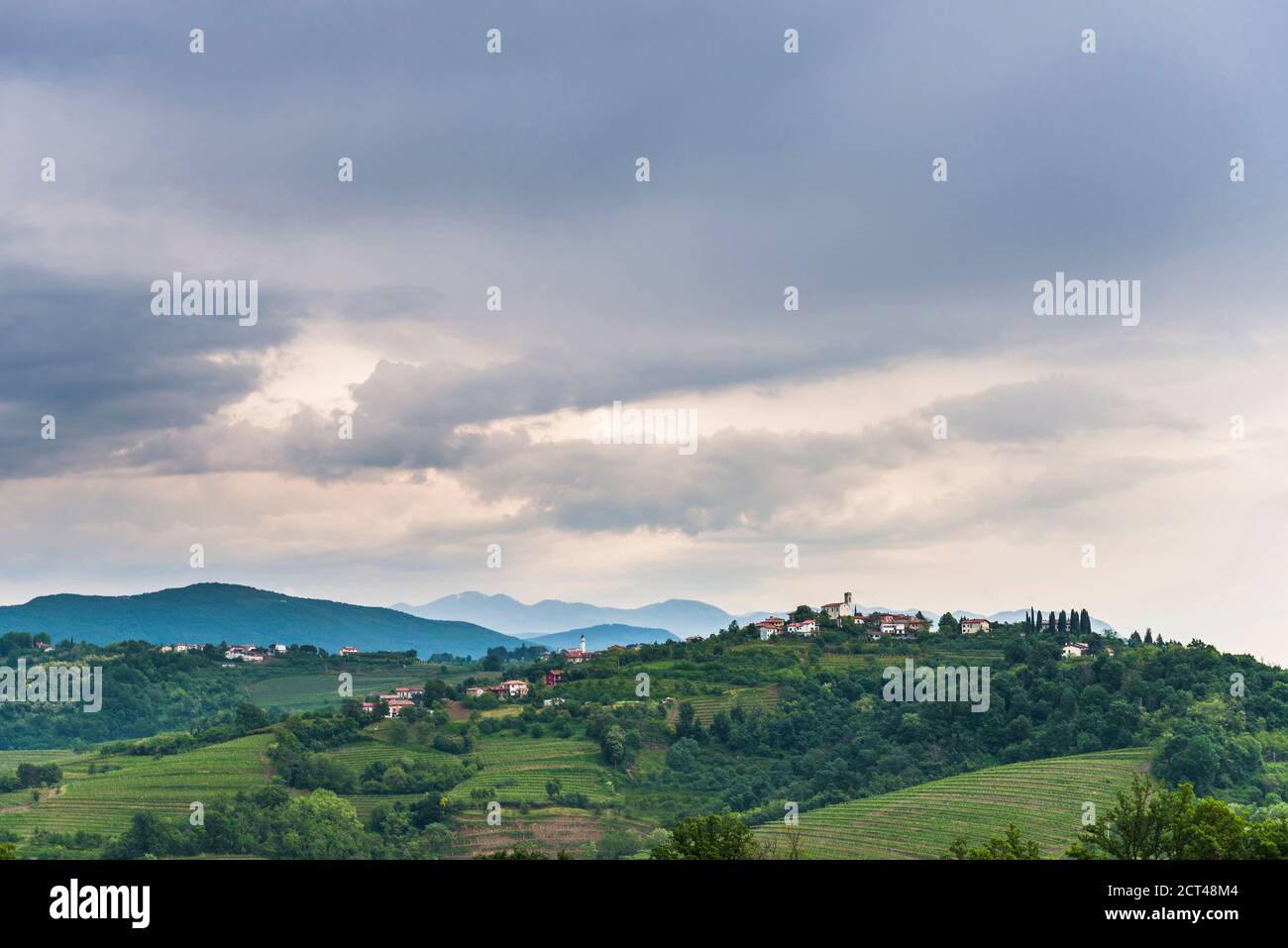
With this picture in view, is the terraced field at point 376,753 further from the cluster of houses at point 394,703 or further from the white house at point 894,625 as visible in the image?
the white house at point 894,625

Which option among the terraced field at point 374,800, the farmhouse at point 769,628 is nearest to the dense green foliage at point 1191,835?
the terraced field at point 374,800

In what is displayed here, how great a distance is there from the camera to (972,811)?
9181 cm

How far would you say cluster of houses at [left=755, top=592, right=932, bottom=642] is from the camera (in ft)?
480

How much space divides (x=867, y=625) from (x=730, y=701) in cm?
2958

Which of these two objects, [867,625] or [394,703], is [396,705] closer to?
[394,703]

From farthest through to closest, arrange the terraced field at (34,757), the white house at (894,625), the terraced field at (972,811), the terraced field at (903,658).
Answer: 1. the white house at (894,625)
2. the terraced field at (34,757)
3. the terraced field at (903,658)
4. the terraced field at (972,811)

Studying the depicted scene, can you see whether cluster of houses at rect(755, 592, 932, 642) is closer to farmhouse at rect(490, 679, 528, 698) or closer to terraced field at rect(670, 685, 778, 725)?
terraced field at rect(670, 685, 778, 725)

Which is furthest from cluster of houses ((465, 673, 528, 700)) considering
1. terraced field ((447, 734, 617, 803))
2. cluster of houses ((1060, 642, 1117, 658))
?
cluster of houses ((1060, 642, 1117, 658))

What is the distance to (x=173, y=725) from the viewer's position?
170 metres

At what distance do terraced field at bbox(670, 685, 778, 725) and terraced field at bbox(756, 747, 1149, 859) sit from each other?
70.8 ft

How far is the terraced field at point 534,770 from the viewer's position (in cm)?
10606
